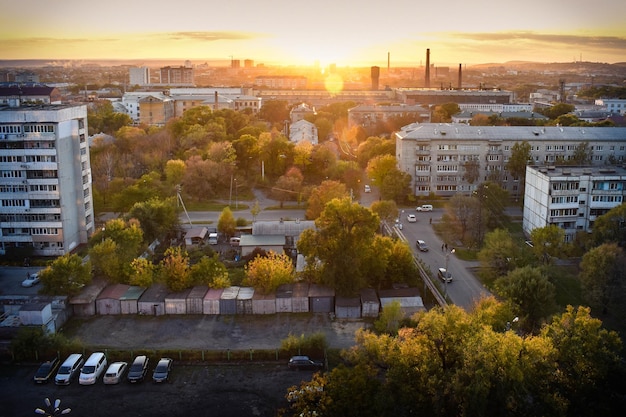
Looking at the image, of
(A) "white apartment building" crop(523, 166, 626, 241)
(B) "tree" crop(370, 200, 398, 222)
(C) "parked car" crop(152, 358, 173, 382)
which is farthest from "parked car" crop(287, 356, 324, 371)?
(A) "white apartment building" crop(523, 166, 626, 241)

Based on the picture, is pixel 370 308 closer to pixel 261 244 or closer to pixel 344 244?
pixel 344 244

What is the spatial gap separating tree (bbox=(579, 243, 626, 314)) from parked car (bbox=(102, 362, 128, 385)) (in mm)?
11283

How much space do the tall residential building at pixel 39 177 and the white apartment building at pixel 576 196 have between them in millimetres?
16278

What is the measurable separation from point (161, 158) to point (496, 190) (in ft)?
56.9

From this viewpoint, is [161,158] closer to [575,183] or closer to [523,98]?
[575,183]

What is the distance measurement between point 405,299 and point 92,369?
7713 millimetres

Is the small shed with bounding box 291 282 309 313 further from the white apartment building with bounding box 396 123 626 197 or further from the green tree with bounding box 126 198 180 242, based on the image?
the white apartment building with bounding box 396 123 626 197

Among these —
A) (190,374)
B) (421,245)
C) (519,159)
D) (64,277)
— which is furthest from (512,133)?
(64,277)

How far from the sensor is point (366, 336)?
1034 centimetres

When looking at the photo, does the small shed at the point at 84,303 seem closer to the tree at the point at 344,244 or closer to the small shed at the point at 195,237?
the small shed at the point at 195,237

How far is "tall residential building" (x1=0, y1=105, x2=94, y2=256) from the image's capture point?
1886cm

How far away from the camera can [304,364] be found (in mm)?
12164

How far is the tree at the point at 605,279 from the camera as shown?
45.5 feet

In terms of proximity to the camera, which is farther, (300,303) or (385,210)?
(385,210)
